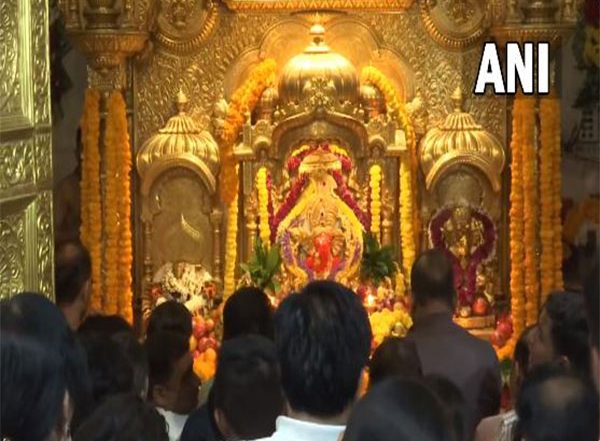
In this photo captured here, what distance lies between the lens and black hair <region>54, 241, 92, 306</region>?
21.2 feet

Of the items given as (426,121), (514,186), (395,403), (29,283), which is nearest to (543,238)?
(514,186)

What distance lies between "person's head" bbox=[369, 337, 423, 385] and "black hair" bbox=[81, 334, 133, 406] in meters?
0.95

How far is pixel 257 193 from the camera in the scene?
425 inches

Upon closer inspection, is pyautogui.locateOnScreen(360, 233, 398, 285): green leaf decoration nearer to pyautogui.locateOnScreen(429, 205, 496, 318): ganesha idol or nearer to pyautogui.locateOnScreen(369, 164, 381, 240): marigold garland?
pyautogui.locateOnScreen(369, 164, 381, 240): marigold garland

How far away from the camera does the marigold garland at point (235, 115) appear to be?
35.2ft

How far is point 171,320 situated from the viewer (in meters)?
6.70

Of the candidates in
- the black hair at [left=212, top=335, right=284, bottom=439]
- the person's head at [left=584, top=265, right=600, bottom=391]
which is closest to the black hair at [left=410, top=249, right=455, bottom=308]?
the black hair at [left=212, top=335, right=284, bottom=439]

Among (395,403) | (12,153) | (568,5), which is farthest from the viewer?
(568,5)

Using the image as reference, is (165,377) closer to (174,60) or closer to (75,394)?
(75,394)

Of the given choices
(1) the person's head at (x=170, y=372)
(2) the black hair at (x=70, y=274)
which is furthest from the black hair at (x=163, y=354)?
(2) the black hair at (x=70, y=274)

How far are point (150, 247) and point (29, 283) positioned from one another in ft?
13.3

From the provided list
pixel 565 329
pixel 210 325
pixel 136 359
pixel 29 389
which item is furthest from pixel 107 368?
pixel 210 325

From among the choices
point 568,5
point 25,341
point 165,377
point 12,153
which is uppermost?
point 568,5

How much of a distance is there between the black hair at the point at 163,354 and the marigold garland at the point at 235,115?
4.68 m
